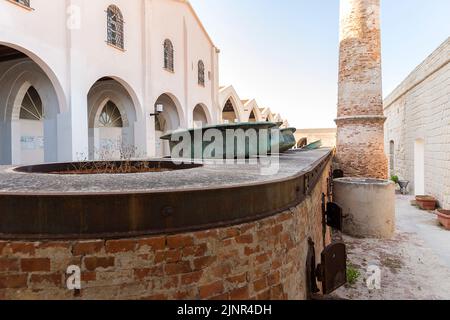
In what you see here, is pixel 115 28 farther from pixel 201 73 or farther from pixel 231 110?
pixel 231 110

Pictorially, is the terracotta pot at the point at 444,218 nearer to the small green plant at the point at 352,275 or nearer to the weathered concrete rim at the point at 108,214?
the small green plant at the point at 352,275

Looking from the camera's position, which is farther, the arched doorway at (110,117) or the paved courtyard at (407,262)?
the arched doorway at (110,117)

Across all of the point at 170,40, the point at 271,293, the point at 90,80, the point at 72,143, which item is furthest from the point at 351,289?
the point at 170,40

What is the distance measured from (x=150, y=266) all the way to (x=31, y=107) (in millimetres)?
9409

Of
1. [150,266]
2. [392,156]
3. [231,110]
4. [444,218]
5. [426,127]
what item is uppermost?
[231,110]

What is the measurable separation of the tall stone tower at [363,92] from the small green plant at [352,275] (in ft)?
15.3

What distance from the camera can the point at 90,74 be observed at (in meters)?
7.45

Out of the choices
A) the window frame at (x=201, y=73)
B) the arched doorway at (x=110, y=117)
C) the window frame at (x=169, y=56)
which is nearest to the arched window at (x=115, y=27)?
the arched doorway at (x=110, y=117)

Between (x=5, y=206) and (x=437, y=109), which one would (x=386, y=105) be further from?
(x=5, y=206)

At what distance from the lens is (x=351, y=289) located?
446cm

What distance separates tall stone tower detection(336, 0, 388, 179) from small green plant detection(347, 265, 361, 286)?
4666 millimetres

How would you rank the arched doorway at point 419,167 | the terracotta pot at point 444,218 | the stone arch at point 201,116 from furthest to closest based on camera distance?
the stone arch at point 201,116, the arched doorway at point 419,167, the terracotta pot at point 444,218

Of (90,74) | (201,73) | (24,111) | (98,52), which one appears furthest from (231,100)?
(24,111)

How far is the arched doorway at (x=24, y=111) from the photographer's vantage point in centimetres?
702
